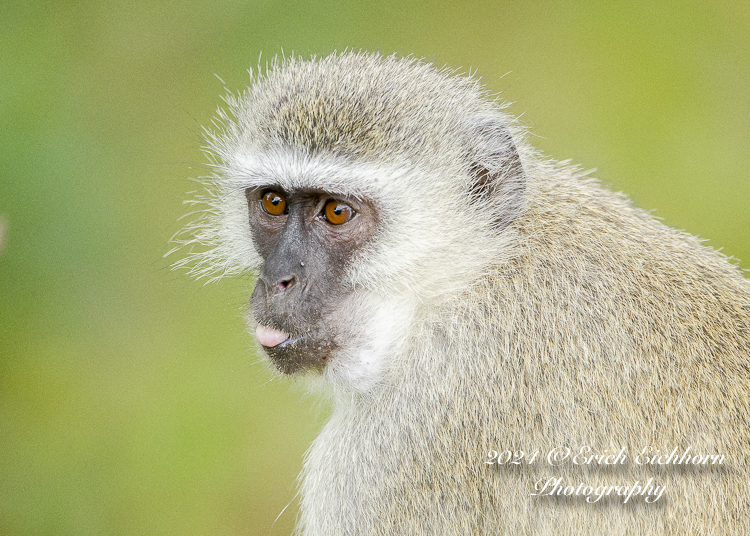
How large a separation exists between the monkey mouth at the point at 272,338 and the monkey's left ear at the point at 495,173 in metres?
1.01

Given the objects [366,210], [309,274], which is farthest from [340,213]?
[309,274]

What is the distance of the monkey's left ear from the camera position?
3791 millimetres

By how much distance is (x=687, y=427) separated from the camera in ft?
10.8

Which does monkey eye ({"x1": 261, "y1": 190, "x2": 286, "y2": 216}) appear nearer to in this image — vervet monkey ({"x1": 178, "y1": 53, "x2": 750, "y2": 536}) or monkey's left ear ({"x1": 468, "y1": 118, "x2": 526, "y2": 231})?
vervet monkey ({"x1": 178, "y1": 53, "x2": 750, "y2": 536})

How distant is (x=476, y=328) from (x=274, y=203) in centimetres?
109

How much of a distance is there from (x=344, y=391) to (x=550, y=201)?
125 centimetres

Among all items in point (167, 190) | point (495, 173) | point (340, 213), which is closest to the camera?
point (340, 213)

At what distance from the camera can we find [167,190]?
6660 mm

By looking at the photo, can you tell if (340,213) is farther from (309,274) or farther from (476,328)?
(476,328)

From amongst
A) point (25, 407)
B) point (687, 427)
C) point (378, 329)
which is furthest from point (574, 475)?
point (25, 407)

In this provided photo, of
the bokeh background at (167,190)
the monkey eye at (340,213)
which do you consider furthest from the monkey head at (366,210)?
the bokeh background at (167,190)

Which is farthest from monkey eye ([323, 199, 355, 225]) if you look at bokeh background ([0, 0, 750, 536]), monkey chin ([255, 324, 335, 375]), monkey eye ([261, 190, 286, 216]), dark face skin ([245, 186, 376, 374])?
bokeh background ([0, 0, 750, 536])

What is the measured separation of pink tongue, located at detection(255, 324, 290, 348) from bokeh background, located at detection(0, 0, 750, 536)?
1.92 meters

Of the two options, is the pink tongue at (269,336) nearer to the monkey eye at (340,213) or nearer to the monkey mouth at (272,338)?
the monkey mouth at (272,338)
